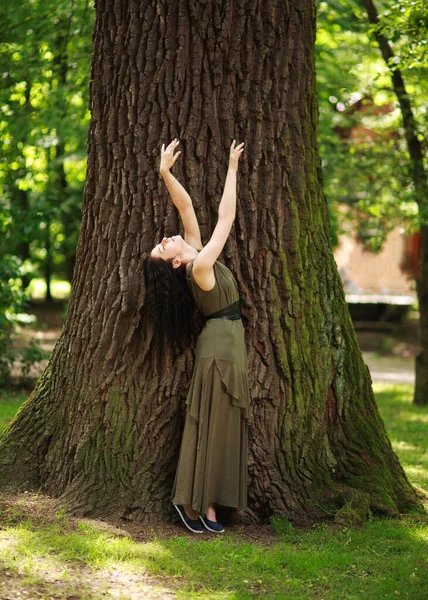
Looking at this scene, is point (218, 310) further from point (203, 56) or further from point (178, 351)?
point (203, 56)

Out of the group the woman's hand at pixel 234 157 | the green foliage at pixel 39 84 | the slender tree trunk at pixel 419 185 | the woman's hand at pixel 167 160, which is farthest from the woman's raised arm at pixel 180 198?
the slender tree trunk at pixel 419 185

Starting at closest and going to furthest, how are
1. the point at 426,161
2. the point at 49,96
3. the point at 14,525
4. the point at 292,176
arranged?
the point at 14,525
the point at 292,176
the point at 49,96
the point at 426,161

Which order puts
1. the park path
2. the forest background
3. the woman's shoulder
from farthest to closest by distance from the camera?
1. the park path
2. the forest background
3. the woman's shoulder

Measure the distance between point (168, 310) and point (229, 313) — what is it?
0.40 meters

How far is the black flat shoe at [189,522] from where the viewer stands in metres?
5.12

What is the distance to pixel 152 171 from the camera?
5391 millimetres

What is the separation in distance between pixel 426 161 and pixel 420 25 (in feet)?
14.6

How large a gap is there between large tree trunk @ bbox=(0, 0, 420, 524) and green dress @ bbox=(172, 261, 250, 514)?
215 mm

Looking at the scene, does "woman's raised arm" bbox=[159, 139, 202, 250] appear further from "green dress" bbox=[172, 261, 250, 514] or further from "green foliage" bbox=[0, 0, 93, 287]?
"green foliage" bbox=[0, 0, 93, 287]

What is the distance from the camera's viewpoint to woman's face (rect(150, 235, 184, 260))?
16.8 ft

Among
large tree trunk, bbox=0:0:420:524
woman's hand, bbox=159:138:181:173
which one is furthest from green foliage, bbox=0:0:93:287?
woman's hand, bbox=159:138:181:173

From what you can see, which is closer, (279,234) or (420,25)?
(279,234)

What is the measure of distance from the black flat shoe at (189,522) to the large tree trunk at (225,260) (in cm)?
10

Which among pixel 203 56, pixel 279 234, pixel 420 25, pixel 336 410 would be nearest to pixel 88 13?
pixel 420 25
